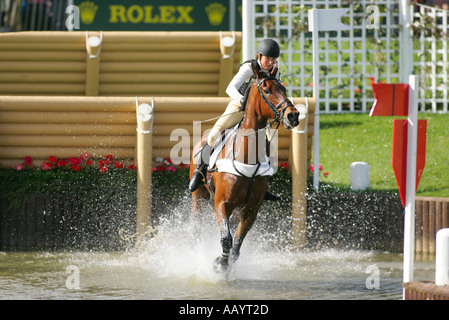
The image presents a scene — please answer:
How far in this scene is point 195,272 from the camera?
789cm

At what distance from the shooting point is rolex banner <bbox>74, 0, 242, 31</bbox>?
1521 centimetres

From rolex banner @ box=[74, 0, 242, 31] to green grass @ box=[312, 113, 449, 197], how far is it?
311cm

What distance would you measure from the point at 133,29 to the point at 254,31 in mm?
3460

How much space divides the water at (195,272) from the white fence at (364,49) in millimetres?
4831

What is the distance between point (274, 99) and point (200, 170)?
1539 mm

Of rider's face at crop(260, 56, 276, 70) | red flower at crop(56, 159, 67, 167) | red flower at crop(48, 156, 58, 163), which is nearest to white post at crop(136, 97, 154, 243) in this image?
red flower at crop(56, 159, 67, 167)

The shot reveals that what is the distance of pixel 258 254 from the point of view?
9.13 metres

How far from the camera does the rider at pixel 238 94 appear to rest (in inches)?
287

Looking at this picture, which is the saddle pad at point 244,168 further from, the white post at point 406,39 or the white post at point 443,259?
the white post at point 406,39

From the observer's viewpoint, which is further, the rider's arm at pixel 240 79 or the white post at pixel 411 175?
the rider's arm at pixel 240 79

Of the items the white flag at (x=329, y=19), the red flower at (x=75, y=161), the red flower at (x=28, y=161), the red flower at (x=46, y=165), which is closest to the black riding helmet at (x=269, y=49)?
the white flag at (x=329, y=19)

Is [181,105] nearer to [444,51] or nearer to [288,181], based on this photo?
[288,181]

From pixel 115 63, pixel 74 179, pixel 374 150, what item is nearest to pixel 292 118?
pixel 74 179
